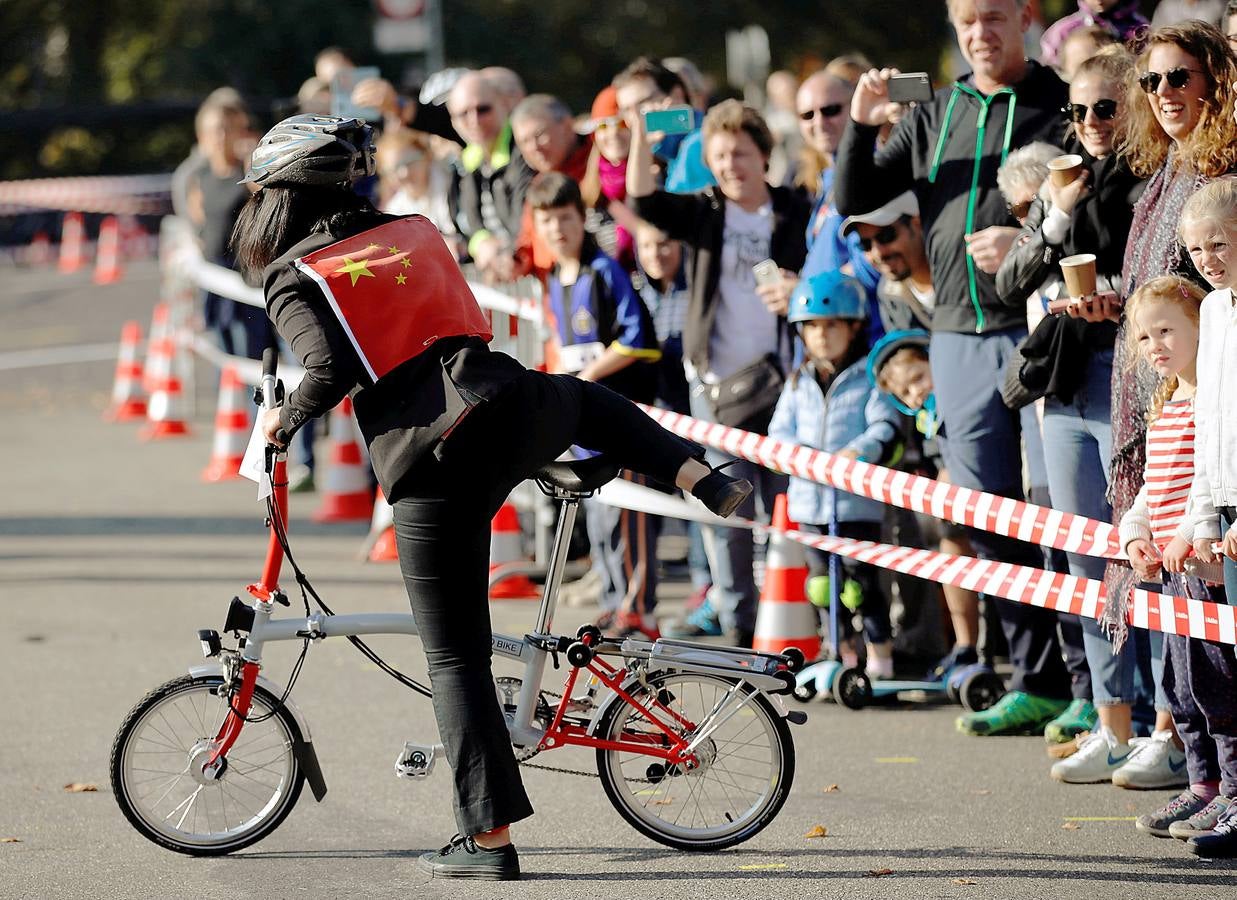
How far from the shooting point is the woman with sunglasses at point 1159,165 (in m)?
5.70

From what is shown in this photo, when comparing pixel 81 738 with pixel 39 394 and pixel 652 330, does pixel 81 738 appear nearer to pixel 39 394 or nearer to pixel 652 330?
pixel 652 330

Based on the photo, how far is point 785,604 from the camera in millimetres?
7734

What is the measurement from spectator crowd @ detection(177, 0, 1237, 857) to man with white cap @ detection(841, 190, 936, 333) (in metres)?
0.02

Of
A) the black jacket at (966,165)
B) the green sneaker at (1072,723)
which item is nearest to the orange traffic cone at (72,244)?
the black jacket at (966,165)

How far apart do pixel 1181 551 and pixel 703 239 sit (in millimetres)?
3412

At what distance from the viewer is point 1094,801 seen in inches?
242

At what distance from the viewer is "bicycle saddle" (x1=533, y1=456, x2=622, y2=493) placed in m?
5.48

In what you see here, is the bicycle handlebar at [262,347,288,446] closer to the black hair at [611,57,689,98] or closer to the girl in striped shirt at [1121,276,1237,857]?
the girl in striped shirt at [1121,276,1237,857]

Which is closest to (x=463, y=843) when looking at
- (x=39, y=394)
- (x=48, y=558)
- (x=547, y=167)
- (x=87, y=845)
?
(x=87, y=845)

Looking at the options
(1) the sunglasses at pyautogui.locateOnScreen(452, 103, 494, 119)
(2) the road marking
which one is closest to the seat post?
(1) the sunglasses at pyautogui.locateOnScreen(452, 103, 494, 119)

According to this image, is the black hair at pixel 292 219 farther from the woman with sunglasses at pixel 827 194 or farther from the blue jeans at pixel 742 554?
the blue jeans at pixel 742 554

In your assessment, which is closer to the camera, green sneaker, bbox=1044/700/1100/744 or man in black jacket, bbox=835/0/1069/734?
green sneaker, bbox=1044/700/1100/744

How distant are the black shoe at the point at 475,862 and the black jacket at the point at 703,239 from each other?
11.2ft

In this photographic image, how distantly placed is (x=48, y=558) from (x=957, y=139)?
6.00 metres
